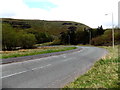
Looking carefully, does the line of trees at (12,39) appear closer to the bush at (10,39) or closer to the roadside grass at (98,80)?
the bush at (10,39)

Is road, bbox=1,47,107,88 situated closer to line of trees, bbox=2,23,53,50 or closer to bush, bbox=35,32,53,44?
line of trees, bbox=2,23,53,50

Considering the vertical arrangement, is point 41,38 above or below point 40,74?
above

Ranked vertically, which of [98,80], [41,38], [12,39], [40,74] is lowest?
[40,74]

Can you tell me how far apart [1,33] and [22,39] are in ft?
59.6

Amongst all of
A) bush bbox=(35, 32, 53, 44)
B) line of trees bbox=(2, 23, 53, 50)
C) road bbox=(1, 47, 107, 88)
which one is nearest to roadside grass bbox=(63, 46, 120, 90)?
road bbox=(1, 47, 107, 88)

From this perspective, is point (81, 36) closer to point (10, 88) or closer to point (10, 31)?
point (10, 31)

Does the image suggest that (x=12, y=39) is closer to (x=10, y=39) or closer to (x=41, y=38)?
(x=10, y=39)

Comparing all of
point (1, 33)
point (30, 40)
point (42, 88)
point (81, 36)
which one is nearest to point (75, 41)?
point (81, 36)

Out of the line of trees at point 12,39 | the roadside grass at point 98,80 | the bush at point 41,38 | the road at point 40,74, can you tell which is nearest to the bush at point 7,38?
the line of trees at point 12,39

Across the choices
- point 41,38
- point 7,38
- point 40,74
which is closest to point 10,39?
point 7,38

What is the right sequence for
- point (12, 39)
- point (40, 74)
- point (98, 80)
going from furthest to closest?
point (12, 39)
point (40, 74)
point (98, 80)

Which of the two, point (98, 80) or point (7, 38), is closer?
point (98, 80)

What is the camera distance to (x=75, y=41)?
138 meters

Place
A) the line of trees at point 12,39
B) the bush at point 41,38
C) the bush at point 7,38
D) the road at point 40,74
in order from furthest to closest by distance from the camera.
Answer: the bush at point 41,38 < the line of trees at point 12,39 < the bush at point 7,38 < the road at point 40,74
